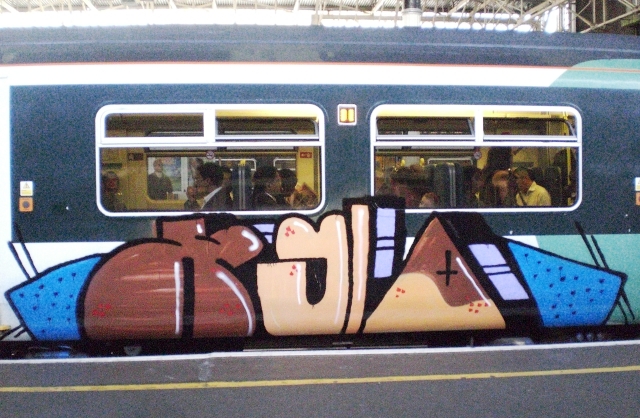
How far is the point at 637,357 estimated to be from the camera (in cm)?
623

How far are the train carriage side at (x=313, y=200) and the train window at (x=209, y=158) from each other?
0.06ft

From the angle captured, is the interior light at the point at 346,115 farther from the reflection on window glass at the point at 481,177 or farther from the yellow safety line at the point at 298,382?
the yellow safety line at the point at 298,382

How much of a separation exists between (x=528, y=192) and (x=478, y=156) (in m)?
0.61

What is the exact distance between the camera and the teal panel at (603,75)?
21.1 ft

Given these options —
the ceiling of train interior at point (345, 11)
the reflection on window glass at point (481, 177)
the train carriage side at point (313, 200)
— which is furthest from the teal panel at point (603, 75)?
the ceiling of train interior at point (345, 11)

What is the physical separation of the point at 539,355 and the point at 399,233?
1.73 meters

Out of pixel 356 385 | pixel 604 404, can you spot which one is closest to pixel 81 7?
pixel 356 385

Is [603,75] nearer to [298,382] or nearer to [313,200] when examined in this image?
[313,200]

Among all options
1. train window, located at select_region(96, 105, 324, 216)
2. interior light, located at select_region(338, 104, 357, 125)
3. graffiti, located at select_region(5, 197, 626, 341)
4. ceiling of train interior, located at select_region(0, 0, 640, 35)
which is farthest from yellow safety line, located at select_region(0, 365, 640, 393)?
ceiling of train interior, located at select_region(0, 0, 640, 35)

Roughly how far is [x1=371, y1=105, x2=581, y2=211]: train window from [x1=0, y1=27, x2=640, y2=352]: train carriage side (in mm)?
19

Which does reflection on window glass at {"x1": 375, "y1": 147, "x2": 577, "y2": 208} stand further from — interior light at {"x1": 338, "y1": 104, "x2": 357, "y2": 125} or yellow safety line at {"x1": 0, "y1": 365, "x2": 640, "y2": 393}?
yellow safety line at {"x1": 0, "y1": 365, "x2": 640, "y2": 393}

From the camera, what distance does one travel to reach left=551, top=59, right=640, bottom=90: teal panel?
6.42 m

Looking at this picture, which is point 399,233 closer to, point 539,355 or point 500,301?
point 500,301

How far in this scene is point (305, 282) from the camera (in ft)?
19.9
